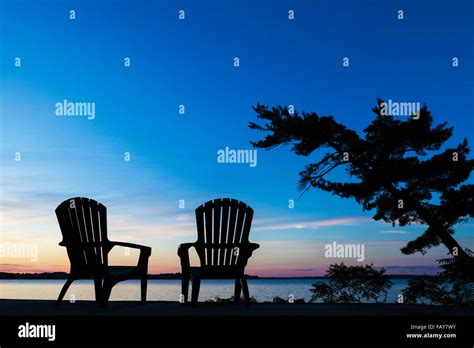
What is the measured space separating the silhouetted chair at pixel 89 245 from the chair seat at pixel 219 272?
61 cm

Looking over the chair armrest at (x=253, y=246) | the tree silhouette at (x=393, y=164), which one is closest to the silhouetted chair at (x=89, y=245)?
the chair armrest at (x=253, y=246)

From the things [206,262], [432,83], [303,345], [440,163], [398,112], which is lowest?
[303,345]

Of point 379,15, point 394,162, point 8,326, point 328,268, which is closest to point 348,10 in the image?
→ point 379,15

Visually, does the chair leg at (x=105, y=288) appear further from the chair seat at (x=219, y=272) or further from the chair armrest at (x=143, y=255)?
the chair seat at (x=219, y=272)

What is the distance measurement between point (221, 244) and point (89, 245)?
48.8 inches

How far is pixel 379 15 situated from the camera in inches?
362

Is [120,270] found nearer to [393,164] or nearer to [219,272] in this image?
[219,272]

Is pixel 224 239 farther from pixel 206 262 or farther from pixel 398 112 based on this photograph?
pixel 398 112

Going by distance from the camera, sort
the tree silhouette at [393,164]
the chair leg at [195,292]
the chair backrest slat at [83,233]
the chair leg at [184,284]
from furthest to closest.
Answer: the tree silhouette at [393,164] < the chair leg at [184,284] < the chair backrest slat at [83,233] < the chair leg at [195,292]

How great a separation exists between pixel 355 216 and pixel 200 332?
7172 millimetres

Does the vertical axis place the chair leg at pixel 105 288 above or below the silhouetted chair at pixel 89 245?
below

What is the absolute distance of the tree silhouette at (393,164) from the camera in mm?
9695

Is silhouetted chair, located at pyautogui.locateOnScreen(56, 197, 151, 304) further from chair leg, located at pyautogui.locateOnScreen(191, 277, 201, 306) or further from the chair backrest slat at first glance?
chair leg, located at pyautogui.locateOnScreen(191, 277, 201, 306)

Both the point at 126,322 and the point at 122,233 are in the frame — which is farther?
the point at 122,233
